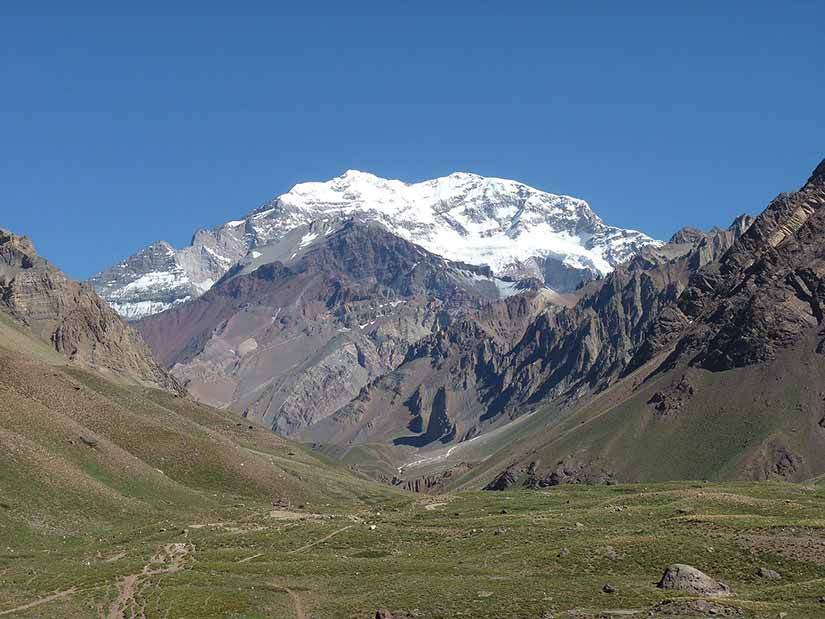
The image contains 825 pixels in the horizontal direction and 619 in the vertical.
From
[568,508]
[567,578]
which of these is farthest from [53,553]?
[568,508]

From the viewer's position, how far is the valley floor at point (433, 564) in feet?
243

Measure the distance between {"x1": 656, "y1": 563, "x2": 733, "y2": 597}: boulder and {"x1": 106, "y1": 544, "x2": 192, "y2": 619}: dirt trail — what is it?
120 feet

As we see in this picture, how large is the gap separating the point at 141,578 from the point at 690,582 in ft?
142

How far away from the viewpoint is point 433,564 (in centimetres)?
9069

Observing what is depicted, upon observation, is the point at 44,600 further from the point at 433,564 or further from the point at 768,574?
the point at 768,574

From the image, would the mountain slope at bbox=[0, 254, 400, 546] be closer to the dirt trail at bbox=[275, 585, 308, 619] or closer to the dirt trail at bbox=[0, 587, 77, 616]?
the dirt trail at bbox=[0, 587, 77, 616]

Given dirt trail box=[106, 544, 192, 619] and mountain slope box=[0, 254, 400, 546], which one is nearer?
dirt trail box=[106, 544, 192, 619]

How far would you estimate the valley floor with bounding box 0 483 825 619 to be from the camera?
243 ft

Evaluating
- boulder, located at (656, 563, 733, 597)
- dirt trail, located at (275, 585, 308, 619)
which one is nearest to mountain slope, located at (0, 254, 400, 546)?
dirt trail, located at (275, 585, 308, 619)

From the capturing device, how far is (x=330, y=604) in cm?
7831

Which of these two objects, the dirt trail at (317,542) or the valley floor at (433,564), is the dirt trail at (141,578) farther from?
the dirt trail at (317,542)

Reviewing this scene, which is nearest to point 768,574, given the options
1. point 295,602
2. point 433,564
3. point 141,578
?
point 433,564

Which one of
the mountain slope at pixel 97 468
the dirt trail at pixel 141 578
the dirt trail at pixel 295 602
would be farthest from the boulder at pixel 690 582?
the mountain slope at pixel 97 468

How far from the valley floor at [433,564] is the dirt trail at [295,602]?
0.49 ft
